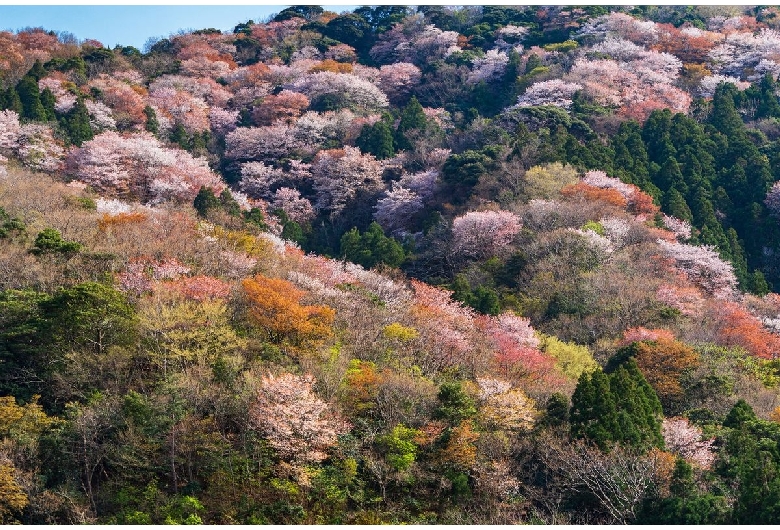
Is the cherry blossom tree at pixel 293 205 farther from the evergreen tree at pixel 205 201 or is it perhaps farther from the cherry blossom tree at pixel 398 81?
the cherry blossom tree at pixel 398 81

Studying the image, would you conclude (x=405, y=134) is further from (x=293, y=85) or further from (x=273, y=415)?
(x=273, y=415)

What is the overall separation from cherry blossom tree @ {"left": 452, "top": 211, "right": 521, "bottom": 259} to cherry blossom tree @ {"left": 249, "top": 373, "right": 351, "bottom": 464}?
23.2 metres

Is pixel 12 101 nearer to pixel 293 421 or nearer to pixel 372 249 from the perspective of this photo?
pixel 372 249

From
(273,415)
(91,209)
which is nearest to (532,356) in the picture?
(273,415)

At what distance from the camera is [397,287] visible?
3931 cm

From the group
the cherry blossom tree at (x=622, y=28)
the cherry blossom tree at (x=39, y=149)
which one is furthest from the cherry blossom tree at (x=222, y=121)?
the cherry blossom tree at (x=622, y=28)

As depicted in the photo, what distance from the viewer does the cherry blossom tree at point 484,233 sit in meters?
47.4

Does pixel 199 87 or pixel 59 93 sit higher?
pixel 59 93

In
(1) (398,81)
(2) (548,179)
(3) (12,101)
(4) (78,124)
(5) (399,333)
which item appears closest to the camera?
(5) (399,333)

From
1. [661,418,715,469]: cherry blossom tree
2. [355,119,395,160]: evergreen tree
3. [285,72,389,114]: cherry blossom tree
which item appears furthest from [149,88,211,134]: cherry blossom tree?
[661,418,715,469]: cherry blossom tree

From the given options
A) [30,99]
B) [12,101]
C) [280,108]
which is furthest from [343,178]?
[12,101]

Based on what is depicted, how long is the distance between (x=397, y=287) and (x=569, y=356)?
323 inches

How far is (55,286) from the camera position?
30672 mm

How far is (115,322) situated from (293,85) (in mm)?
52809
